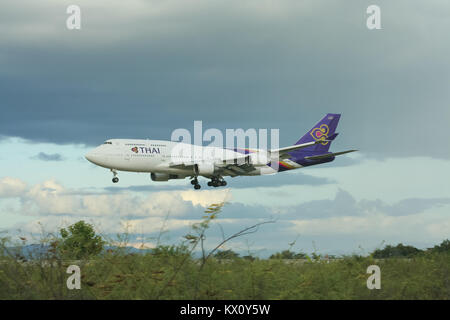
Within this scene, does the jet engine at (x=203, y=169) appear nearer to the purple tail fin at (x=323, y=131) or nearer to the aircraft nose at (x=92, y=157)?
the aircraft nose at (x=92, y=157)

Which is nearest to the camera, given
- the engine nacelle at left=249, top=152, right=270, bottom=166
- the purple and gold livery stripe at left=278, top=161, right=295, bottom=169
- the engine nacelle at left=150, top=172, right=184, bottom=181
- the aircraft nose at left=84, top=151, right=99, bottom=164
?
the aircraft nose at left=84, top=151, right=99, bottom=164

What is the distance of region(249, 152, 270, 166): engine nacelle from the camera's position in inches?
2145

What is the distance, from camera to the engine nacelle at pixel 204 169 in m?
54.8

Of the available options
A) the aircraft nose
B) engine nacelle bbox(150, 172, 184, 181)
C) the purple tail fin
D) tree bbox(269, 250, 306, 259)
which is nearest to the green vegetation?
tree bbox(269, 250, 306, 259)

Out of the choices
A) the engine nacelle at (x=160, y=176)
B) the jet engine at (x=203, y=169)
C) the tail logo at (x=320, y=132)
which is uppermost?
the tail logo at (x=320, y=132)

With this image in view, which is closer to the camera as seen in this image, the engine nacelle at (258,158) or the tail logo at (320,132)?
the engine nacelle at (258,158)

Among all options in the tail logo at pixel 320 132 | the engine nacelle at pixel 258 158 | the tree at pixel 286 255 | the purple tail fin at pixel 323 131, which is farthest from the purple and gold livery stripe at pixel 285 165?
the tree at pixel 286 255

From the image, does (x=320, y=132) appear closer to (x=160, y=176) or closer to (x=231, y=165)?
(x=231, y=165)

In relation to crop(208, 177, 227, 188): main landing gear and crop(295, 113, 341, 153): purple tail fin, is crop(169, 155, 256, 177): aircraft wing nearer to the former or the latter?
crop(208, 177, 227, 188): main landing gear

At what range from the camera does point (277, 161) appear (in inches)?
2372

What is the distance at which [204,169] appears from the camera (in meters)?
54.9

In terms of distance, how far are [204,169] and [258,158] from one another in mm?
5356
